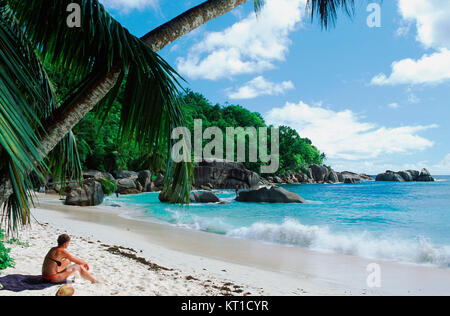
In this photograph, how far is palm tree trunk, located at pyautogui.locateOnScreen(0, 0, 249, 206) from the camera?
2451mm

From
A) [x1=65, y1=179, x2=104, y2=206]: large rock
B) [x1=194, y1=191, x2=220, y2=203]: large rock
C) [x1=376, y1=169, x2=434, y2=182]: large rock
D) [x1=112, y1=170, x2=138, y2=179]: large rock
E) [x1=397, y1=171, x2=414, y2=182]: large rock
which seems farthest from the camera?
[x1=376, y1=169, x2=434, y2=182]: large rock

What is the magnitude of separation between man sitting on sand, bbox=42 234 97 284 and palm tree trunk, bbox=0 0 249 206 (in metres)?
1.66

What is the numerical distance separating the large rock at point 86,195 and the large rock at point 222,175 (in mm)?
19975

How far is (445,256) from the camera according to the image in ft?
26.6

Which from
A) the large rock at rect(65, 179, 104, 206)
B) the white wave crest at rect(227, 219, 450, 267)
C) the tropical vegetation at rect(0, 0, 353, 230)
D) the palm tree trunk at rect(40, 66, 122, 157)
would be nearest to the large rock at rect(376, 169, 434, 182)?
the white wave crest at rect(227, 219, 450, 267)

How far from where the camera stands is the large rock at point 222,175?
38.8 m

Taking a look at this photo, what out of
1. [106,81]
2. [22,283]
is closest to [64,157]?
[22,283]

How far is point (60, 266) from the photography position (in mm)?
3768

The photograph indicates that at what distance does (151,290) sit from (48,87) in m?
3.00

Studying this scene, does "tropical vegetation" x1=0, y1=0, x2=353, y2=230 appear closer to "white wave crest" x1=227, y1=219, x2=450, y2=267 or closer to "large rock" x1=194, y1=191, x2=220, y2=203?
"white wave crest" x1=227, y1=219, x2=450, y2=267

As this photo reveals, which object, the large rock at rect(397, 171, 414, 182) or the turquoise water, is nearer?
the turquoise water

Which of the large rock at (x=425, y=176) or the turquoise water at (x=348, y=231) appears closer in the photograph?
the turquoise water at (x=348, y=231)

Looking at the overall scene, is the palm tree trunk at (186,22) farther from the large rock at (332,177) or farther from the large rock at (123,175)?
the large rock at (332,177)

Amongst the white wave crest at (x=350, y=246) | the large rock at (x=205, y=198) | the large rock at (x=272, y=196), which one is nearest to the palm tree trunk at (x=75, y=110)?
the white wave crest at (x=350, y=246)
